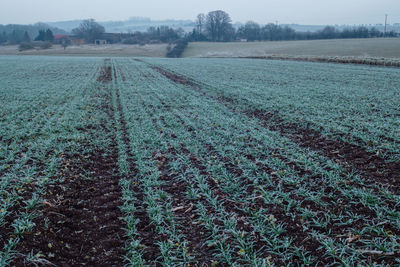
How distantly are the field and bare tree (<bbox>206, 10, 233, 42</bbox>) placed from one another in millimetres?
110924

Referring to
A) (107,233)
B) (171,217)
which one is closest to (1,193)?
(107,233)

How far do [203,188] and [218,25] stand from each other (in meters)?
121

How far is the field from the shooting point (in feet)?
13.9

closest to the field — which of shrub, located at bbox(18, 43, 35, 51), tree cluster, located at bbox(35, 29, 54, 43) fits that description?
shrub, located at bbox(18, 43, 35, 51)

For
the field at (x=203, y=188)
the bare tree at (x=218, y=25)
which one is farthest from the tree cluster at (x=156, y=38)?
the field at (x=203, y=188)

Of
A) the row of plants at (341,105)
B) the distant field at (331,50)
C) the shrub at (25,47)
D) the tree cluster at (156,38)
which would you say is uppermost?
the tree cluster at (156,38)

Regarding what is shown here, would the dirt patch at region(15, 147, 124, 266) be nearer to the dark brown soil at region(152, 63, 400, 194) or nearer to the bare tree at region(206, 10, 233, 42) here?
the dark brown soil at region(152, 63, 400, 194)

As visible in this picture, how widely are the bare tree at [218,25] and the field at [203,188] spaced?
110924mm

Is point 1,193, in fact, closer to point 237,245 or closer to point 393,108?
point 237,245

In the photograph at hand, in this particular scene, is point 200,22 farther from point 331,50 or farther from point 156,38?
point 331,50

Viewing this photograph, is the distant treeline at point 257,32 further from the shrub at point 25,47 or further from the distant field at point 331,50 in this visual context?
the shrub at point 25,47

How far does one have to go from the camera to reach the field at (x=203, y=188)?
423 cm

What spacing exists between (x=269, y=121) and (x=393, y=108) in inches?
236

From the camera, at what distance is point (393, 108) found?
12.4 m
